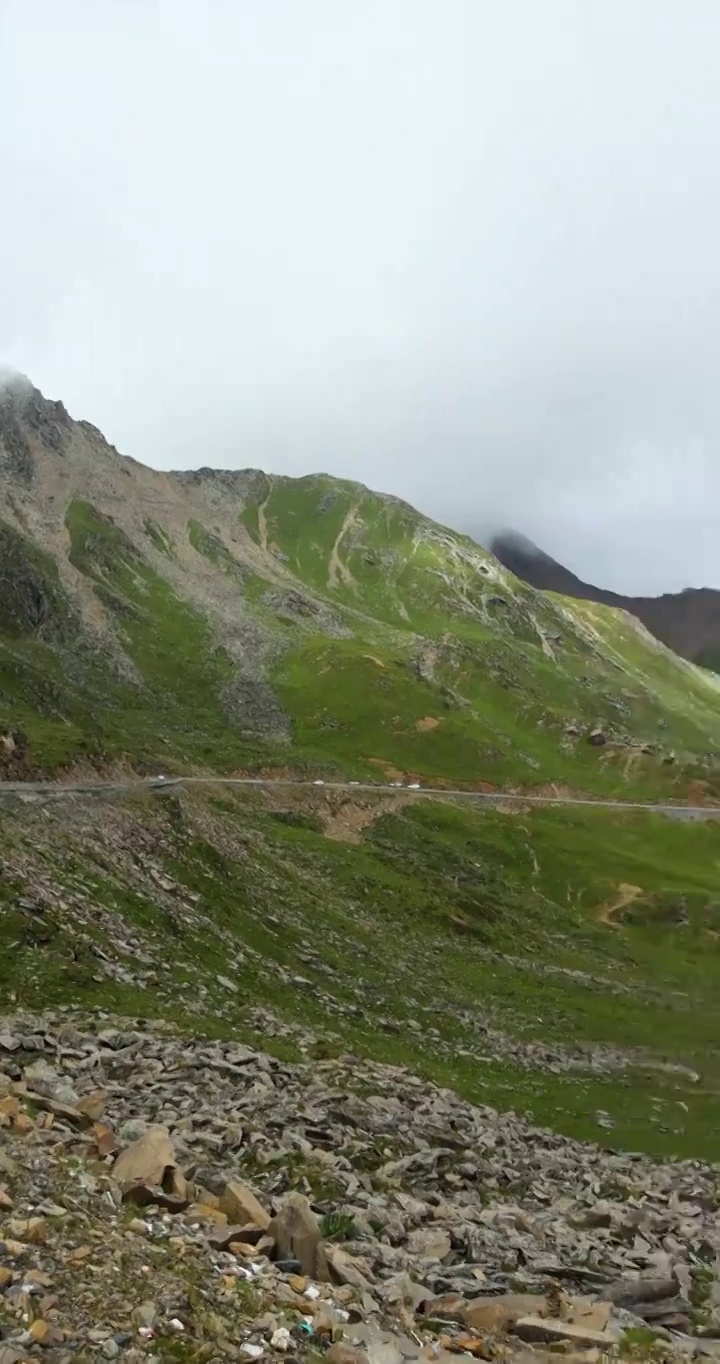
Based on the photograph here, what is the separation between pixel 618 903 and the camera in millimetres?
96562

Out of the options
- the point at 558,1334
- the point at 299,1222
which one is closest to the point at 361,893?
the point at 299,1222

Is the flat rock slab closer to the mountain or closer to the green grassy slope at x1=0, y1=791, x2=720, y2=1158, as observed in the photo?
the mountain

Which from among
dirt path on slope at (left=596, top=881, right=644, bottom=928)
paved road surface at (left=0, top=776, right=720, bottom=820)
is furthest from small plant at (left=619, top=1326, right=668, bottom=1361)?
dirt path on slope at (left=596, top=881, right=644, bottom=928)

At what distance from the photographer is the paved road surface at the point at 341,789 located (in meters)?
55.0

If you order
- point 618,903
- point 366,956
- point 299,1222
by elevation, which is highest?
point 299,1222

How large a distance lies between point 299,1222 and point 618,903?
285 ft

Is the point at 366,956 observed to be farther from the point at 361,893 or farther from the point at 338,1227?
the point at 338,1227

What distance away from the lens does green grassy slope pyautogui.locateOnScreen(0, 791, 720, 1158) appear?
3538 centimetres

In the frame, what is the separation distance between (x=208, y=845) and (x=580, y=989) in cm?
3020

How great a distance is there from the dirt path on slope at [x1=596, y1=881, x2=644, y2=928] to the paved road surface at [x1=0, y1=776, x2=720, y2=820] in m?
27.6

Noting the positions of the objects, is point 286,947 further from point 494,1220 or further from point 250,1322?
point 250,1322

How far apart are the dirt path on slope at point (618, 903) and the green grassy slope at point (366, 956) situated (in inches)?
49.8

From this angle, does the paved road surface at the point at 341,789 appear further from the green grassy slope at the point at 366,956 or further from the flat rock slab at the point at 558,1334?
the flat rock slab at the point at 558,1334

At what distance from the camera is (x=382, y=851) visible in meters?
84.2
